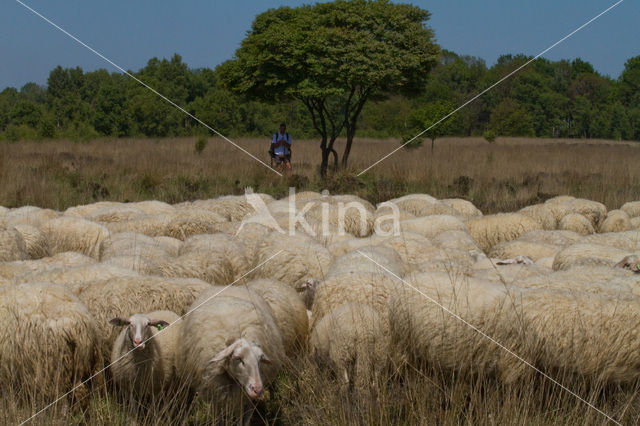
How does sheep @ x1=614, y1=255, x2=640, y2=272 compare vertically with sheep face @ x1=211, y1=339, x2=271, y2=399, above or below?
above

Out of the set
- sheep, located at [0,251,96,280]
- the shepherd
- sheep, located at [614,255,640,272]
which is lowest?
sheep, located at [0,251,96,280]

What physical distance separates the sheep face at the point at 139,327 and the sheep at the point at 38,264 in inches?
79.9

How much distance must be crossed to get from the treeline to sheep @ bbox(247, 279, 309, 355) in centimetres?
3565

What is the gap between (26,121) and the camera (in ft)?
187

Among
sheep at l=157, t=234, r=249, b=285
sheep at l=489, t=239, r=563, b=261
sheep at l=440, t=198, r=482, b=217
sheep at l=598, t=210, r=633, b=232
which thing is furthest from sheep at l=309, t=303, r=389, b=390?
sheep at l=440, t=198, r=482, b=217

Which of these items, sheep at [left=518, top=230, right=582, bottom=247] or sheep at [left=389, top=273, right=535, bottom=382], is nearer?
sheep at [left=389, top=273, right=535, bottom=382]

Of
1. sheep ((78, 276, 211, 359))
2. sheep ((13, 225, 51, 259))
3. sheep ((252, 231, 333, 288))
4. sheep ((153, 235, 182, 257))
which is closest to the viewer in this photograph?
sheep ((78, 276, 211, 359))

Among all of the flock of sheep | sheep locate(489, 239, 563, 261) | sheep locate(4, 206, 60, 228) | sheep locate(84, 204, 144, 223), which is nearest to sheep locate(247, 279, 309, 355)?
the flock of sheep

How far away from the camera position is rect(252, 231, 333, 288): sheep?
688 centimetres

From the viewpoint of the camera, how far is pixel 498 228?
9.84 m

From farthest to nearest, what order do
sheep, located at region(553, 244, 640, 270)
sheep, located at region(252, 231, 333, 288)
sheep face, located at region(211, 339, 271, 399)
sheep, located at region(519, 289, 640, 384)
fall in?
1. sheep, located at region(553, 244, 640, 270)
2. sheep, located at region(252, 231, 333, 288)
3. sheep, located at region(519, 289, 640, 384)
4. sheep face, located at region(211, 339, 271, 399)

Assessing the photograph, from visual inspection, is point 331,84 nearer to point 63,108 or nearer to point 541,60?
point 63,108

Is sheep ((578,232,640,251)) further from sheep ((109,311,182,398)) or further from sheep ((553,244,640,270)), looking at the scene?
sheep ((109,311,182,398))

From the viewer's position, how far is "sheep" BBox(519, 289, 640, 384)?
460 centimetres
